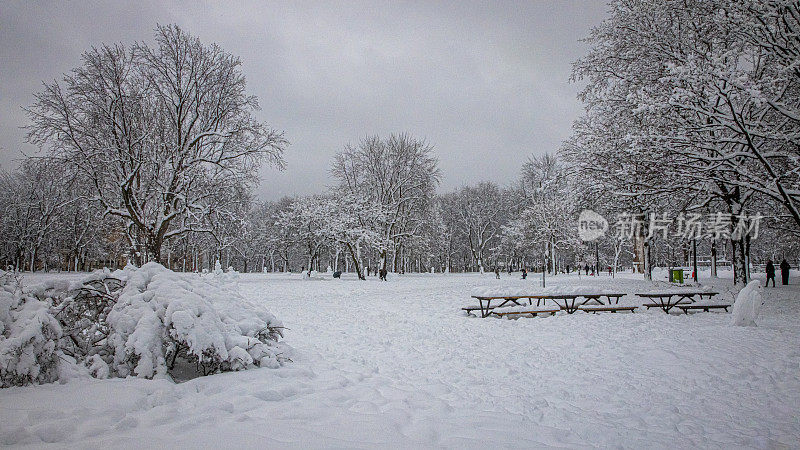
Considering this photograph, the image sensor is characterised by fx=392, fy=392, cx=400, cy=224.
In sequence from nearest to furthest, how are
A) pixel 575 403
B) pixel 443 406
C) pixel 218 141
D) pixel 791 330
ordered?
pixel 443 406
pixel 575 403
pixel 791 330
pixel 218 141

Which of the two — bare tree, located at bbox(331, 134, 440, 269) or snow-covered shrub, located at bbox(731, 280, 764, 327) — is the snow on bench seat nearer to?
snow-covered shrub, located at bbox(731, 280, 764, 327)

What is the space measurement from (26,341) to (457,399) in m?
4.48

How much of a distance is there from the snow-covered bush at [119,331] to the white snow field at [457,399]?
264 mm

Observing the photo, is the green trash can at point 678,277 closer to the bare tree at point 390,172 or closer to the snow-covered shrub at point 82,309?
the bare tree at point 390,172

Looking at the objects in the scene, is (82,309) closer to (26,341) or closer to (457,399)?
(26,341)

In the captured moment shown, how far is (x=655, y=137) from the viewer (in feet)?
40.0

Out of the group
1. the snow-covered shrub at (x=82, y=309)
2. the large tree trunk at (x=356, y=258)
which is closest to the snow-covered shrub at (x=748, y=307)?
the snow-covered shrub at (x=82, y=309)

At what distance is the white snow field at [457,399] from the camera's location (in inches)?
129

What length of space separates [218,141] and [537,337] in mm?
17444

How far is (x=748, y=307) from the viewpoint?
31.8 ft

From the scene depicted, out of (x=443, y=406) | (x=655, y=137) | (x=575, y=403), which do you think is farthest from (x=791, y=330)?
(x=443, y=406)

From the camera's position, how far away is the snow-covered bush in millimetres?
3840

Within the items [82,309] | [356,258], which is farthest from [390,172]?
[82,309]

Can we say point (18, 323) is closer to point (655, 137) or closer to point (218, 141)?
point (655, 137)
